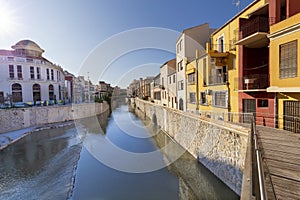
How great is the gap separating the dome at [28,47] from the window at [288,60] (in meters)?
33.1

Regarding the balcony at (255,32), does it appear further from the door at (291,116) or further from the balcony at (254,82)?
the door at (291,116)

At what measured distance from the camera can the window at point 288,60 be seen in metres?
6.13

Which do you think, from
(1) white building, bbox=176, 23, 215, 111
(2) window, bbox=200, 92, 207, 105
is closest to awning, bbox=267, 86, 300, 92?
(2) window, bbox=200, 92, 207, 105

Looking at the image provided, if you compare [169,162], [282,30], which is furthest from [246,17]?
[169,162]

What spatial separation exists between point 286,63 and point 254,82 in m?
2.26

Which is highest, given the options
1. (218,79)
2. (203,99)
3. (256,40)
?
(256,40)

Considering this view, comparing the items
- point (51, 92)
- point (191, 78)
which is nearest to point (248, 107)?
point (191, 78)

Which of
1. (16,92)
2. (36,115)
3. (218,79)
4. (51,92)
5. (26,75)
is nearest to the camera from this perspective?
(218,79)

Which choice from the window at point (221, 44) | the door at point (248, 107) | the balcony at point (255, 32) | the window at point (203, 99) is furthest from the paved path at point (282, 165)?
the window at point (221, 44)

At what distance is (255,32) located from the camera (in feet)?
26.9

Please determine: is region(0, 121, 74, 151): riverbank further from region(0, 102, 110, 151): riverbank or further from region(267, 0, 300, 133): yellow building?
region(267, 0, 300, 133): yellow building

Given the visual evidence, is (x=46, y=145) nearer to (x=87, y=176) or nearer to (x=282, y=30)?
(x=87, y=176)

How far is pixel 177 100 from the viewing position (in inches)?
792

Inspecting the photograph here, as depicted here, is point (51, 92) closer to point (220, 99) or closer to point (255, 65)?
point (220, 99)
